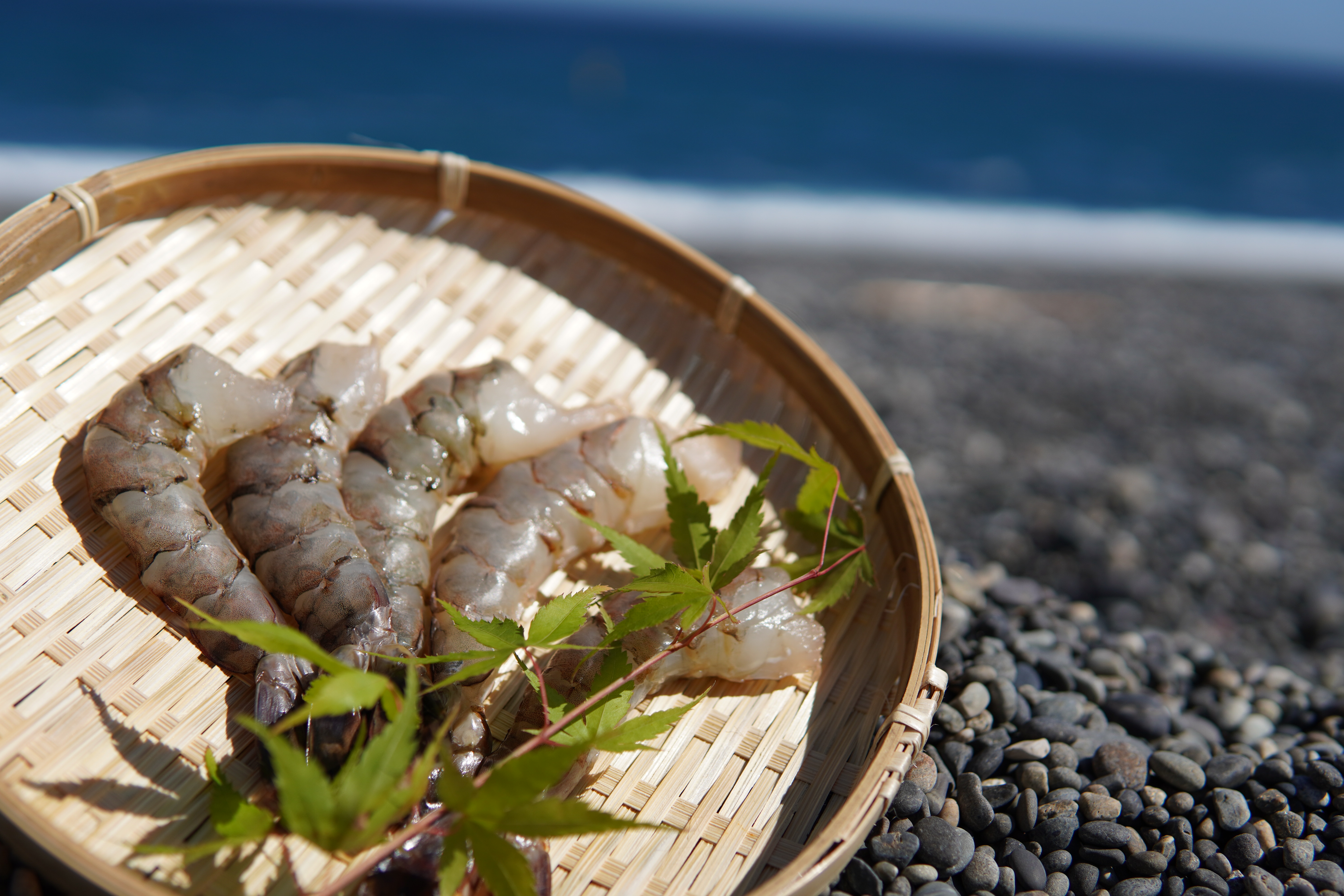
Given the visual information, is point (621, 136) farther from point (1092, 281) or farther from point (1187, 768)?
point (1187, 768)

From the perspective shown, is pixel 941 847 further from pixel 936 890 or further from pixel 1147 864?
pixel 1147 864

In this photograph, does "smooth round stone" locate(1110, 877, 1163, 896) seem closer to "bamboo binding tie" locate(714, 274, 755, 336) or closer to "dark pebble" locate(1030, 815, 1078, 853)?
"dark pebble" locate(1030, 815, 1078, 853)

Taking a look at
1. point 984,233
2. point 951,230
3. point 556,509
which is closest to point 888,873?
point 556,509

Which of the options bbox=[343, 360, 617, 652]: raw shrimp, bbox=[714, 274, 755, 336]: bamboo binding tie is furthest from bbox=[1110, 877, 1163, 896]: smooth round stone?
bbox=[714, 274, 755, 336]: bamboo binding tie

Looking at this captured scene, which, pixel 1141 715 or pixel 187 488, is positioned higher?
pixel 187 488

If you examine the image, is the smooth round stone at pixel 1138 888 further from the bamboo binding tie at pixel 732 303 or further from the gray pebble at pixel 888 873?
the bamboo binding tie at pixel 732 303

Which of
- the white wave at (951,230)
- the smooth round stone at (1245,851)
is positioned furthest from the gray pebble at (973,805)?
the white wave at (951,230)
